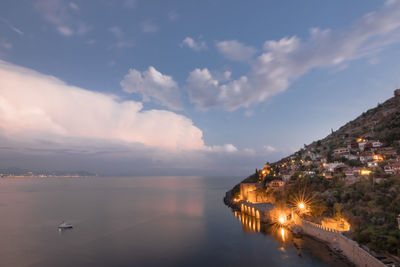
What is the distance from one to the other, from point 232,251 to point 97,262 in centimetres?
1409

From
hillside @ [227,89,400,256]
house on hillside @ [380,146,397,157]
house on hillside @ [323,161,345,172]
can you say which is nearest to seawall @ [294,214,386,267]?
hillside @ [227,89,400,256]

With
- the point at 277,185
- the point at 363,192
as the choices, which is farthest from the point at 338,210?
the point at 277,185

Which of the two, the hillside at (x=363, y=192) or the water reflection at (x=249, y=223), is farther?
the water reflection at (x=249, y=223)

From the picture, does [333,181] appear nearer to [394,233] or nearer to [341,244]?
[341,244]

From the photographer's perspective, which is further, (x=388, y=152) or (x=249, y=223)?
(x=388, y=152)

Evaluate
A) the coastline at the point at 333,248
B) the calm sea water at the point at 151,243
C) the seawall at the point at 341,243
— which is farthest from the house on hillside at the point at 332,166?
the coastline at the point at 333,248

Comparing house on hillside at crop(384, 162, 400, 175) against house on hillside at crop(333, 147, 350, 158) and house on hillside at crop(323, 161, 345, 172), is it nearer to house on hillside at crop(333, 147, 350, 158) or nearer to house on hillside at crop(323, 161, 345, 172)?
house on hillside at crop(323, 161, 345, 172)

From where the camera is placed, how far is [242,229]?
3456cm

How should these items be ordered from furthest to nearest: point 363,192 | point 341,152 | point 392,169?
1. point 341,152
2. point 392,169
3. point 363,192

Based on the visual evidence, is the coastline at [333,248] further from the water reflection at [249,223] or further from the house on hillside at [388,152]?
the house on hillside at [388,152]

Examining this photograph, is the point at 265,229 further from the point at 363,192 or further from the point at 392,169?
the point at 392,169

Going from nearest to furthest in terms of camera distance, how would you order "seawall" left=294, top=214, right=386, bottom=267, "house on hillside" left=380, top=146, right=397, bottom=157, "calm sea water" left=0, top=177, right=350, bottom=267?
"seawall" left=294, top=214, right=386, bottom=267 < "calm sea water" left=0, top=177, right=350, bottom=267 < "house on hillside" left=380, top=146, right=397, bottom=157

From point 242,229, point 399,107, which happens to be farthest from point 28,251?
point 399,107

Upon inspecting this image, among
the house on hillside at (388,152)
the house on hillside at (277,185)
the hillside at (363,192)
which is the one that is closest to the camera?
the hillside at (363,192)
